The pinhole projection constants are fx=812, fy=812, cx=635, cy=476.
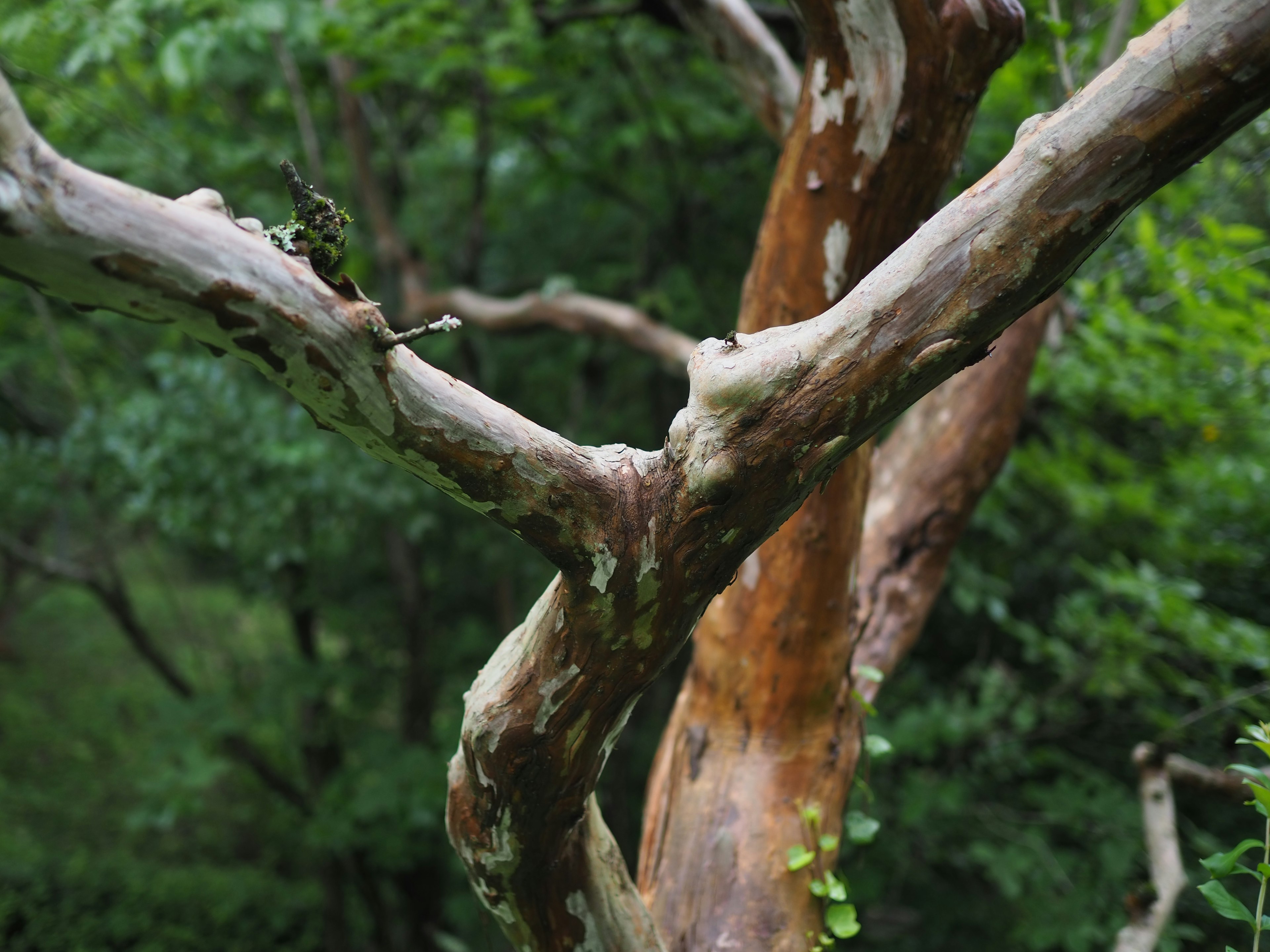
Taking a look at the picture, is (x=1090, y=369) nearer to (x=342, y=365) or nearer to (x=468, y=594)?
(x=342, y=365)

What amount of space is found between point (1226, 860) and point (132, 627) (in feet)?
17.1

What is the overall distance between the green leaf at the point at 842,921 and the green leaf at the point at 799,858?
9 cm

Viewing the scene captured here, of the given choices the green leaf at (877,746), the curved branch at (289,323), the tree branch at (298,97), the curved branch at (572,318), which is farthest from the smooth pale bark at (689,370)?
the tree branch at (298,97)

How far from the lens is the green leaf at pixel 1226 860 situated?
44.6 inches

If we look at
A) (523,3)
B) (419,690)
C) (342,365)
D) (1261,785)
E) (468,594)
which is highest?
(523,3)

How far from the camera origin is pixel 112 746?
743 cm

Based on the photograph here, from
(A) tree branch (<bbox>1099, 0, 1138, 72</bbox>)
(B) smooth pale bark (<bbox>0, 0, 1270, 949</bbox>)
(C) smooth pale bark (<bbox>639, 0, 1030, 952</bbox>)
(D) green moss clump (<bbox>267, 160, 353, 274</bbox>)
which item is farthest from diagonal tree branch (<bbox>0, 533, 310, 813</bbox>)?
(A) tree branch (<bbox>1099, 0, 1138, 72</bbox>)

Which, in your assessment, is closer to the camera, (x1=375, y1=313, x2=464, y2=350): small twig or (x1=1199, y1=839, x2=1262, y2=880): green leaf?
(x1=375, y1=313, x2=464, y2=350): small twig

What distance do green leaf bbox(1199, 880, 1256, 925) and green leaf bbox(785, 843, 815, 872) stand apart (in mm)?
609

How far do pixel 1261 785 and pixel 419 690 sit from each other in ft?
14.0

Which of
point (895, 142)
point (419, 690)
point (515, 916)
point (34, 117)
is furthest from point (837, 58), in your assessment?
point (419, 690)

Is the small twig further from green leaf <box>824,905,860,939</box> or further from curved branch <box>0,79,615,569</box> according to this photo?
green leaf <box>824,905,860,939</box>

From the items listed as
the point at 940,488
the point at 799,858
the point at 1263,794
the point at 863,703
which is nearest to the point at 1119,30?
the point at 940,488

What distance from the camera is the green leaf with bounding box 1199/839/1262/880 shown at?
3.72 ft
